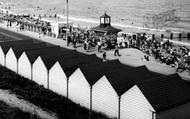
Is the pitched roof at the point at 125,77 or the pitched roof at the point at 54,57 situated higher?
the pitched roof at the point at 54,57

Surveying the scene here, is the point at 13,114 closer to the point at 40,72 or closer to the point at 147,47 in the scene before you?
the point at 40,72

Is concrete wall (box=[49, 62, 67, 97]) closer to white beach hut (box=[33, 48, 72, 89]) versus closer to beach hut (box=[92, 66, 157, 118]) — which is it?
white beach hut (box=[33, 48, 72, 89])

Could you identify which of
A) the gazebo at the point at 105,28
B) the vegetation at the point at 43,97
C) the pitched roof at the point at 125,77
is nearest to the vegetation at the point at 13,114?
the vegetation at the point at 43,97

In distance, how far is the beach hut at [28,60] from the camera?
27697mm

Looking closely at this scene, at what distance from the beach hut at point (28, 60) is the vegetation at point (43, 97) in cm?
46

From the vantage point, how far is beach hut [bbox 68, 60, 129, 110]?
22.0 meters

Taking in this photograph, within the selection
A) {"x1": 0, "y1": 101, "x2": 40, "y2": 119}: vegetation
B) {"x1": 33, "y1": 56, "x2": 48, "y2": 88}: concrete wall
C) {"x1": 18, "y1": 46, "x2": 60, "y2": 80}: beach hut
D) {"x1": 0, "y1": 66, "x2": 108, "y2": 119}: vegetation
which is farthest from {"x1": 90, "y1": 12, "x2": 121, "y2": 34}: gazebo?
{"x1": 0, "y1": 101, "x2": 40, "y2": 119}: vegetation

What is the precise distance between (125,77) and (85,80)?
7.79 feet

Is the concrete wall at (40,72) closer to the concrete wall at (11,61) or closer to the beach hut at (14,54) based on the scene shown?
the beach hut at (14,54)

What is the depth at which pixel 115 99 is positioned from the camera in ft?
66.2

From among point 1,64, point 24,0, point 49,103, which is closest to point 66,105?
point 49,103

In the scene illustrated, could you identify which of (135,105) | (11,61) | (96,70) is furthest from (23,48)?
(135,105)

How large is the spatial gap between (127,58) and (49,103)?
13446 millimetres

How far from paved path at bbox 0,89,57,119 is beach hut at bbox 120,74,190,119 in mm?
4260
